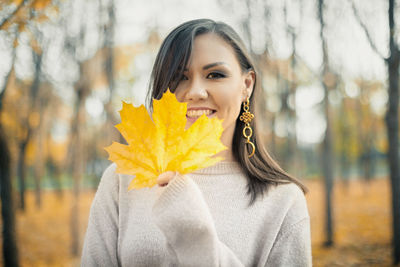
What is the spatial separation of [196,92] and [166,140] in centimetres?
39

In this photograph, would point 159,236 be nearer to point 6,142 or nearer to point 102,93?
point 6,142

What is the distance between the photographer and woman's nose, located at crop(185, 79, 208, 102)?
4.09 ft

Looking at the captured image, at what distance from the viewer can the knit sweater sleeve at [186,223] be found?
0.93 m

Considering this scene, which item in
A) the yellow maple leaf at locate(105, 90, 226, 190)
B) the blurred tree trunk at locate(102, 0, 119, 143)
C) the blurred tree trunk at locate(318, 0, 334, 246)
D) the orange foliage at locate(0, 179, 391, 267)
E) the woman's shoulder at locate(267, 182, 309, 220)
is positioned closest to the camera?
the yellow maple leaf at locate(105, 90, 226, 190)

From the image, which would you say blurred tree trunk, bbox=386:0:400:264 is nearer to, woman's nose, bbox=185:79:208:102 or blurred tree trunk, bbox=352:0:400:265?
blurred tree trunk, bbox=352:0:400:265

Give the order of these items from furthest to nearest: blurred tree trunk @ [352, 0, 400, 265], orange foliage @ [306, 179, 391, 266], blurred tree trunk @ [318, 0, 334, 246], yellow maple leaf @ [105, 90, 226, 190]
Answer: blurred tree trunk @ [318, 0, 334, 246] < orange foliage @ [306, 179, 391, 266] < blurred tree trunk @ [352, 0, 400, 265] < yellow maple leaf @ [105, 90, 226, 190]

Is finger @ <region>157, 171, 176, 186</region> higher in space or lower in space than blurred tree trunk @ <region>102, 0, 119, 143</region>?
lower

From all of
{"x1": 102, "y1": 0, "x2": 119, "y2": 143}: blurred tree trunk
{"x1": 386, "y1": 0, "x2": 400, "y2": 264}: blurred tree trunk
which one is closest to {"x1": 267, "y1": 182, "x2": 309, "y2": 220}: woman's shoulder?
{"x1": 386, "y1": 0, "x2": 400, "y2": 264}: blurred tree trunk

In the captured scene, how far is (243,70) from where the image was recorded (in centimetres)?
153

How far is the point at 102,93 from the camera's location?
9.00 meters

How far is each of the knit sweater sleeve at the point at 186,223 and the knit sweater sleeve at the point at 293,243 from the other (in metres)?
0.50

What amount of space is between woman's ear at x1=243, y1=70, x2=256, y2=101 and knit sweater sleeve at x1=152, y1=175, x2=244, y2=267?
0.80 metres

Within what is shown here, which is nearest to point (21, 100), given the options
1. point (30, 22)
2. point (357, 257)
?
point (30, 22)

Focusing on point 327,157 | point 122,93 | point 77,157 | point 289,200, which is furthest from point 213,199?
point 122,93
